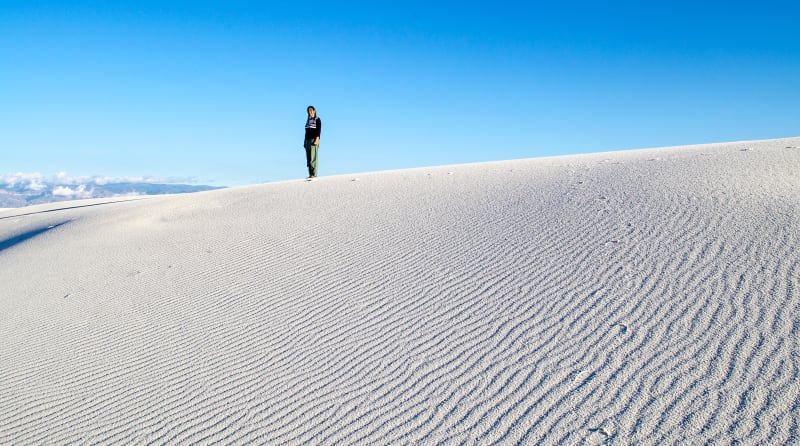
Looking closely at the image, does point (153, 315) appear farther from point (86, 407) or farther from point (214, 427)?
point (214, 427)

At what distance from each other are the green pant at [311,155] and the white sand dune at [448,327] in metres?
3.83

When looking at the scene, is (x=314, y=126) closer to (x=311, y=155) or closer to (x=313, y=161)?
(x=311, y=155)

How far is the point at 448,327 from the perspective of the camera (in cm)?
426

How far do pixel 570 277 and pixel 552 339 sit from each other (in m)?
1.13

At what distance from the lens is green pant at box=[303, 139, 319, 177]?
459 inches

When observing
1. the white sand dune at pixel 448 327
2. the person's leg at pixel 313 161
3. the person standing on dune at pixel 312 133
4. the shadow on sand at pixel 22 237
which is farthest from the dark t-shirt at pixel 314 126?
the shadow on sand at pixel 22 237

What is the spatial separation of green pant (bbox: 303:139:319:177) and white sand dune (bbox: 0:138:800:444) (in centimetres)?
383

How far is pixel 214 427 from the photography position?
137 inches

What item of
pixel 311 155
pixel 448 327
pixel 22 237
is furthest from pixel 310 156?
pixel 448 327

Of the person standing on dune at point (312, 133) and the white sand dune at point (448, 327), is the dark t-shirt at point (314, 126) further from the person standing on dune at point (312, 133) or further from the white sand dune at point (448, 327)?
the white sand dune at point (448, 327)

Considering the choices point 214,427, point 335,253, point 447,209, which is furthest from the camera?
point 447,209

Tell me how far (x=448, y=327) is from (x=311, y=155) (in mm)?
8580

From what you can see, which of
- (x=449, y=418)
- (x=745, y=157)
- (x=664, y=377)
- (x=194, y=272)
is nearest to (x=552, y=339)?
(x=664, y=377)

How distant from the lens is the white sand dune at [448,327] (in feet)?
10.1
